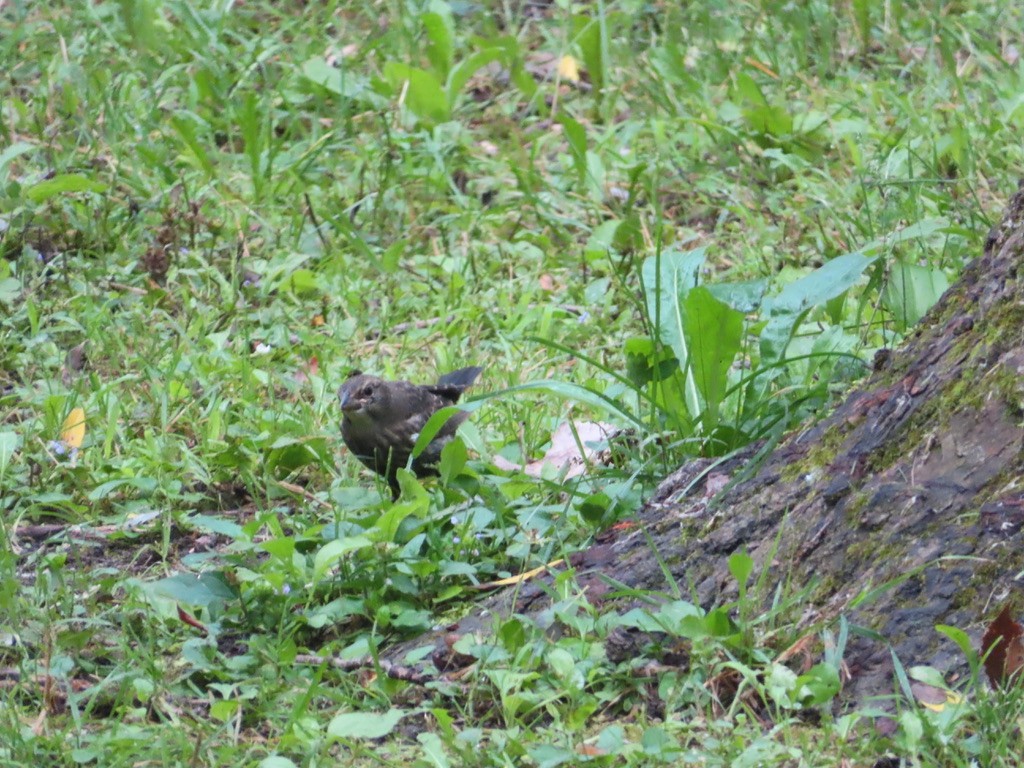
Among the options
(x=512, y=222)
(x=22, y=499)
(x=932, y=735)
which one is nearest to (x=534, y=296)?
(x=512, y=222)

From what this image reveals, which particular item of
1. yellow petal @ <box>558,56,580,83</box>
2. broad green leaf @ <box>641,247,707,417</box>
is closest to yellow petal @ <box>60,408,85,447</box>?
broad green leaf @ <box>641,247,707,417</box>

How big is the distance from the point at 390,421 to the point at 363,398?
105 millimetres

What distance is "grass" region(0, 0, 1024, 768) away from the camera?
8.78 ft

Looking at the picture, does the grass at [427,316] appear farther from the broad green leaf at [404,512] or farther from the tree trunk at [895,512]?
the tree trunk at [895,512]

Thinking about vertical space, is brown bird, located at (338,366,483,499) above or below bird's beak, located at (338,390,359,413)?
below

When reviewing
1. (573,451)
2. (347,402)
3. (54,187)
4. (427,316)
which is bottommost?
(427,316)

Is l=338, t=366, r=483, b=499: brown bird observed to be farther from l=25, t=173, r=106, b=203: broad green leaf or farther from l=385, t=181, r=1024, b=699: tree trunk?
l=25, t=173, r=106, b=203: broad green leaf

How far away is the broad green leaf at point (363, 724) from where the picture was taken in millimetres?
2531

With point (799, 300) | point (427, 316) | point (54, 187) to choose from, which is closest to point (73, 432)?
point (427, 316)

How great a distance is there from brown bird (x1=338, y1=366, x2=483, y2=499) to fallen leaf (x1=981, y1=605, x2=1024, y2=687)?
5.97 ft

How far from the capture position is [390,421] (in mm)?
4012

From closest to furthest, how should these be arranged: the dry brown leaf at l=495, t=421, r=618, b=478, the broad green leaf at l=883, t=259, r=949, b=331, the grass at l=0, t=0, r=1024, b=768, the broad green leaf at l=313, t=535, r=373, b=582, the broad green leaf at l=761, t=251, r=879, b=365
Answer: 1. the grass at l=0, t=0, r=1024, b=768
2. the broad green leaf at l=313, t=535, r=373, b=582
3. the broad green leaf at l=761, t=251, r=879, b=365
4. the dry brown leaf at l=495, t=421, r=618, b=478
5. the broad green leaf at l=883, t=259, r=949, b=331

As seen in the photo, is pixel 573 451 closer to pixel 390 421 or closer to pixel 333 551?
pixel 390 421

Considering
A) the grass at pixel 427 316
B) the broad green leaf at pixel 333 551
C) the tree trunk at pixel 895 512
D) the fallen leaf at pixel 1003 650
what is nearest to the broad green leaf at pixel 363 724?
the grass at pixel 427 316
